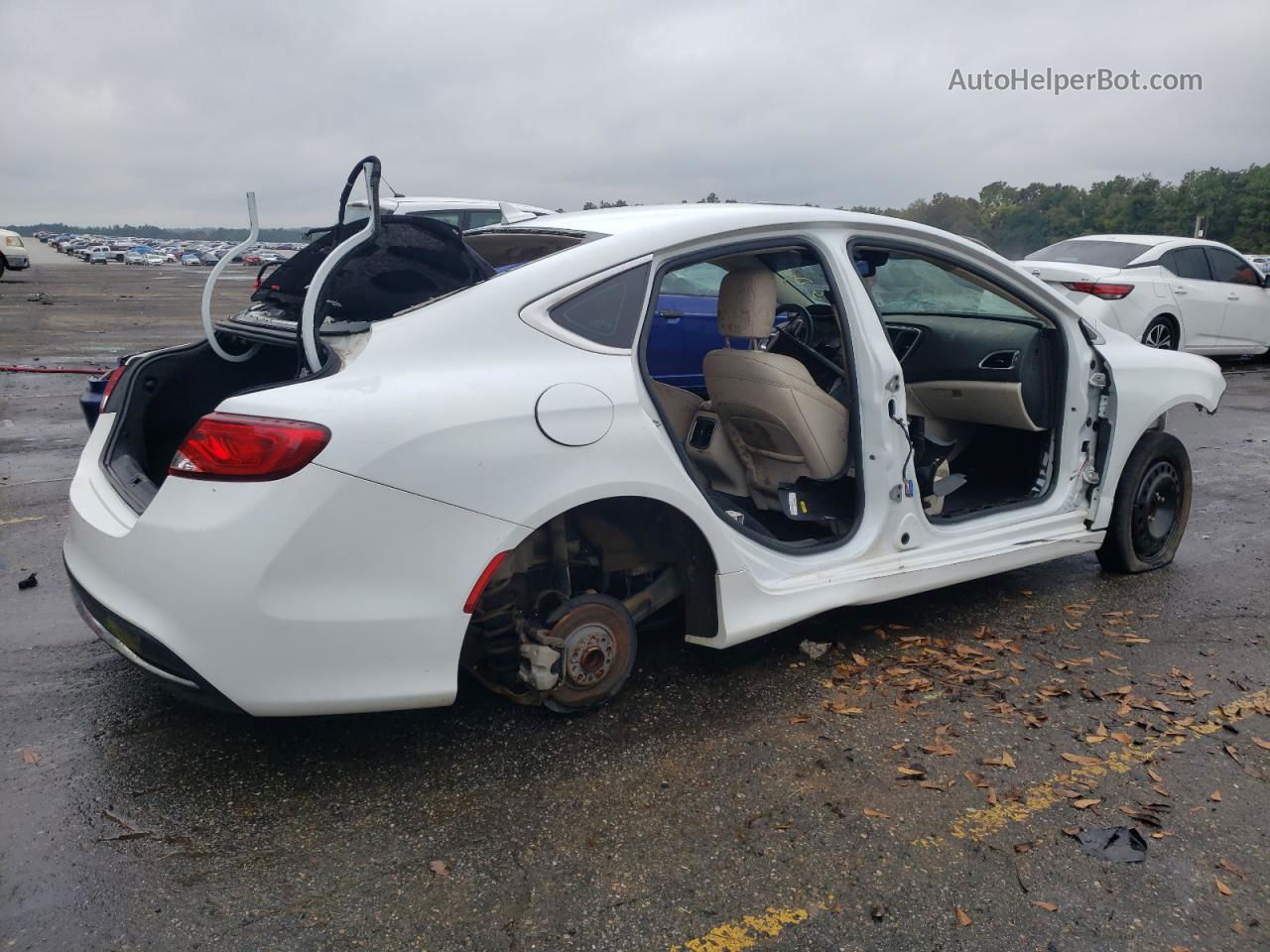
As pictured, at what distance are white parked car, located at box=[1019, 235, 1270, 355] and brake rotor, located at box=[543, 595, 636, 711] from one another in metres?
9.03

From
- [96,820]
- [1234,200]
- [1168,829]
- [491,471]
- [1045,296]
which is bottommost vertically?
[1168,829]

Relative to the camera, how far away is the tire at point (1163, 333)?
11039mm

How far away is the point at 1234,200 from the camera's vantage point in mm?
68750

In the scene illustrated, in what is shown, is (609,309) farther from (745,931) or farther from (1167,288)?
(1167,288)

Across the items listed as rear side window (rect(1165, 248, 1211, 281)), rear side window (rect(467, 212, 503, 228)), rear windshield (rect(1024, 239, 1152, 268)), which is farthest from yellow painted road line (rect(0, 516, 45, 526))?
rear side window (rect(1165, 248, 1211, 281))

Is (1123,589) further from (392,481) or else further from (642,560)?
(392,481)

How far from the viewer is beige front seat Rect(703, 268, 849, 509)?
148 inches

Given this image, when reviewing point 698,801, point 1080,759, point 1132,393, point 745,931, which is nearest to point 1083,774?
point 1080,759

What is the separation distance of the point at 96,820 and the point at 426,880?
0.97m

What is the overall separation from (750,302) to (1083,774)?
199cm

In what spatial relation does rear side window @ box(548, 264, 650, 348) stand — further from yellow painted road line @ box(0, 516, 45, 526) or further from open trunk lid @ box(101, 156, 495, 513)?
yellow painted road line @ box(0, 516, 45, 526)

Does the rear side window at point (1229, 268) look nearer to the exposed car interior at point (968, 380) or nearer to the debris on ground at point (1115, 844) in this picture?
the exposed car interior at point (968, 380)

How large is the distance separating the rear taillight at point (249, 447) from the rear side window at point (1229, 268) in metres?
12.3

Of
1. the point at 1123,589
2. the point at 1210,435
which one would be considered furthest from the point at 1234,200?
the point at 1123,589
